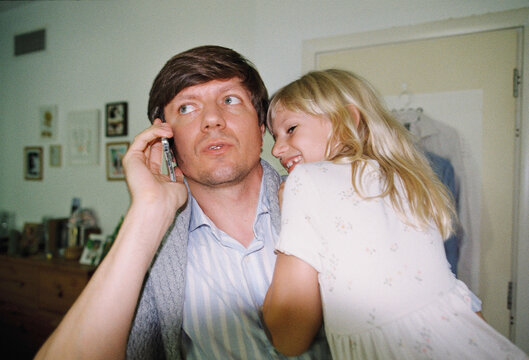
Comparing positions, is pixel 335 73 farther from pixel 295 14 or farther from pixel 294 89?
pixel 295 14

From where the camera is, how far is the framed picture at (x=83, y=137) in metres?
2.59

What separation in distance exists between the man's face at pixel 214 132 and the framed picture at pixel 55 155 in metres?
2.30

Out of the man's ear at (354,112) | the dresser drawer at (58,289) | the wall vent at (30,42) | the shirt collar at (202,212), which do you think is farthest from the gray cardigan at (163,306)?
the wall vent at (30,42)

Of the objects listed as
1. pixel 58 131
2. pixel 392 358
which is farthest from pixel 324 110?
pixel 58 131

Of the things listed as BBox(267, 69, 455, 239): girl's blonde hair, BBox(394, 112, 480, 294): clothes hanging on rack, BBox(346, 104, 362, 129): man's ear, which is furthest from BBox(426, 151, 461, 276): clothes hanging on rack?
BBox(346, 104, 362, 129): man's ear

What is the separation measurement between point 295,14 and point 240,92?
1166 millimetres

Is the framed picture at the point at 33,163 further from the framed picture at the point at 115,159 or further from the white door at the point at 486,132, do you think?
the white door at the point at 486,132

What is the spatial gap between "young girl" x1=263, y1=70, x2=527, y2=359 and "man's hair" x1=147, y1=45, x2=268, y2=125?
1.70 feet

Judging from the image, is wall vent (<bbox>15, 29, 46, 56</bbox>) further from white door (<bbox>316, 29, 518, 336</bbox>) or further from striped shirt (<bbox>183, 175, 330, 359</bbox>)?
white door (<bbox>316, 29, 518, 336</bbox>)

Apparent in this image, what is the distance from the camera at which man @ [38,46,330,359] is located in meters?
0.69

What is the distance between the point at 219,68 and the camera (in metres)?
1.04

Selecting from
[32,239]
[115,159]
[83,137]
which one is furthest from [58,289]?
[83,137]

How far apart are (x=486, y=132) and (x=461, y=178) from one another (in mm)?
303

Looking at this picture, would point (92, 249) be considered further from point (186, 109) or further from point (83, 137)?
point (186, 109)
